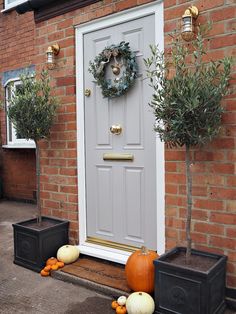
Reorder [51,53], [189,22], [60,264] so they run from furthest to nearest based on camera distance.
Answer: [51,53], [60,264], [189,22]

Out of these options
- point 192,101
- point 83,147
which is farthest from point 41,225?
point 192,101

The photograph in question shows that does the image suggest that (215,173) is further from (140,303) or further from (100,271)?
(100,271)

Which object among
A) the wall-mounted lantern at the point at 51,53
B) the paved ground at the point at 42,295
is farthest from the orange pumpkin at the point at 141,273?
the wall-mounted lantern at the point at 51,53

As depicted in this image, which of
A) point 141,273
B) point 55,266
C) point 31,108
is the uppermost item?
point 31,108

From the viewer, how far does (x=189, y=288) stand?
90.4 inches

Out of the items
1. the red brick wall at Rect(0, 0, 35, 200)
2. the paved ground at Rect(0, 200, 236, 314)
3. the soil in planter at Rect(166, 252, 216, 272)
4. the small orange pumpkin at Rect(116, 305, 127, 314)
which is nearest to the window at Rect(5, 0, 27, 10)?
the red brick wall at Rect(0, 0, 35, 200)

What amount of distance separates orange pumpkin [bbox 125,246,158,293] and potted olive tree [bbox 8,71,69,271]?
109cm

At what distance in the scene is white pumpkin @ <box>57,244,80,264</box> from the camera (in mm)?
3385

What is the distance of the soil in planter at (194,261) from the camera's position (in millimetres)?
2365

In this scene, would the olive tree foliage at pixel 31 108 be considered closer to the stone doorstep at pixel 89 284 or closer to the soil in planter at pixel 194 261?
the stone doorstep at pixel 89 284

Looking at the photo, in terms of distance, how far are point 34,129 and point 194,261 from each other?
207 cm

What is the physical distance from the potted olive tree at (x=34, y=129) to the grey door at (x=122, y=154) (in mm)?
408

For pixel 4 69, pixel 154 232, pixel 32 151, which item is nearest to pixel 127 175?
pixel 154 232

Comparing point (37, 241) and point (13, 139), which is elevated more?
point (13, 139)
